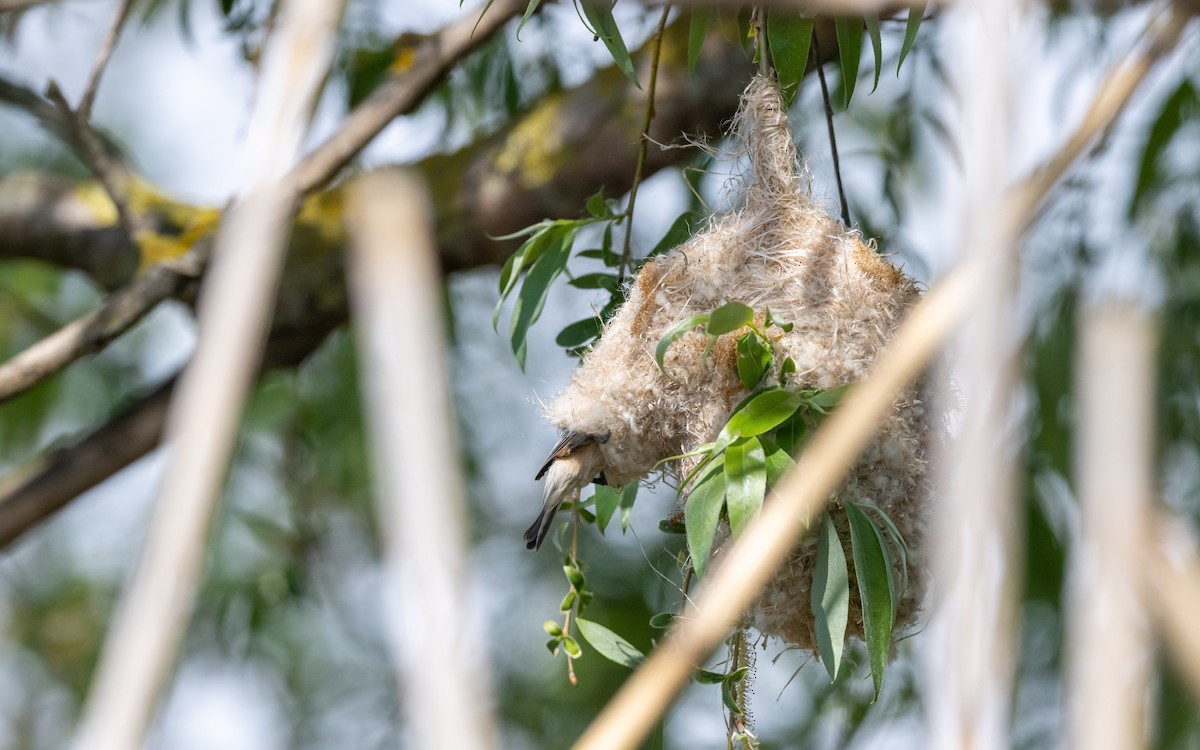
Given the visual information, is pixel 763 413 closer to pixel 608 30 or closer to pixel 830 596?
pixel 830 596

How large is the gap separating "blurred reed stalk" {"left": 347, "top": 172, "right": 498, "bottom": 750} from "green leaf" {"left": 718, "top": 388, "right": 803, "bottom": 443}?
2.13ft

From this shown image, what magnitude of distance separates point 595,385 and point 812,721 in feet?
4.28

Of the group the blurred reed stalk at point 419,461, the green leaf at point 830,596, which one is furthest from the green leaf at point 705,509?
the blurred reed stalk at point 419,461

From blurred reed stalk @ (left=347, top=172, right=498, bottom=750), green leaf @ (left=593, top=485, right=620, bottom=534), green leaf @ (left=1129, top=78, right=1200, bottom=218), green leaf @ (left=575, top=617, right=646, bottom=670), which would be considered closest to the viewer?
blurred reed stalk @ (left=347, top=172, right=498, bottom=750)

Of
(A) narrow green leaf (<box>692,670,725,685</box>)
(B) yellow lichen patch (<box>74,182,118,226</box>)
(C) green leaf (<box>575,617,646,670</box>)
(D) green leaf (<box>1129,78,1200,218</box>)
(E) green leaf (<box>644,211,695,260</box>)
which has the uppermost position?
(B) yellow lichen patch (<box>74,182,118,226</box>)

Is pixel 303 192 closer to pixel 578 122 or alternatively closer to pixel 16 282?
pixel 578 122

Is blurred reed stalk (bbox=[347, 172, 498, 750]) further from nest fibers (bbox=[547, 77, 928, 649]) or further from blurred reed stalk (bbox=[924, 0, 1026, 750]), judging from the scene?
nest fibers (bbox=[547, 77, 928, 649])

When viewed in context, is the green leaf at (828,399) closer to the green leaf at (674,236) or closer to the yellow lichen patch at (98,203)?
the green leaf at (674,236)

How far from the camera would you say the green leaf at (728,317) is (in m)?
1.00

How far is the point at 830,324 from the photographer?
119 centimetres

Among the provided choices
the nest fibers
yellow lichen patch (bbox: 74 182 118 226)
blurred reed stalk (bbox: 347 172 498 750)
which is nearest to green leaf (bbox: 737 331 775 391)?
the nest fibers

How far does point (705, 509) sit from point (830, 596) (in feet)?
0.46

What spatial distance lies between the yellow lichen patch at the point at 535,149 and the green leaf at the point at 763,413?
108 centimetres

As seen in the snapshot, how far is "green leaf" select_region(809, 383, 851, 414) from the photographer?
106cm
